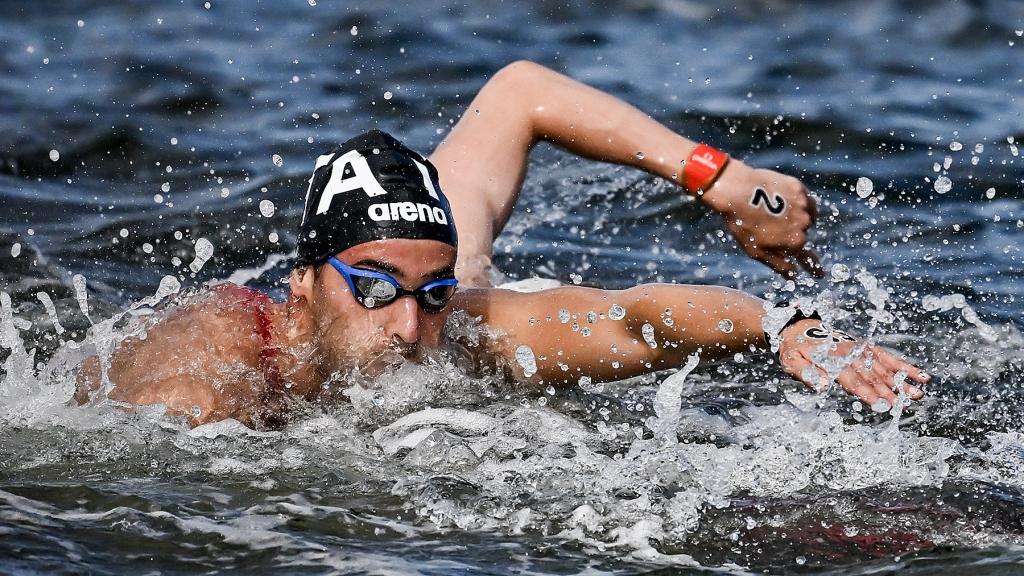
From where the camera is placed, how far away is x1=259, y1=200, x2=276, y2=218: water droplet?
27.1 feet

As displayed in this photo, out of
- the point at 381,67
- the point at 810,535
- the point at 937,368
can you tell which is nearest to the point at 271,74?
the point at 381,67

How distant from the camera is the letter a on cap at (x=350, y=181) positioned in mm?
5473

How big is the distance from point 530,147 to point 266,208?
2016mm

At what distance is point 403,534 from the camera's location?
4.66 metres

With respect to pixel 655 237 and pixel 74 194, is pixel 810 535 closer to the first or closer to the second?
pixel 655 237

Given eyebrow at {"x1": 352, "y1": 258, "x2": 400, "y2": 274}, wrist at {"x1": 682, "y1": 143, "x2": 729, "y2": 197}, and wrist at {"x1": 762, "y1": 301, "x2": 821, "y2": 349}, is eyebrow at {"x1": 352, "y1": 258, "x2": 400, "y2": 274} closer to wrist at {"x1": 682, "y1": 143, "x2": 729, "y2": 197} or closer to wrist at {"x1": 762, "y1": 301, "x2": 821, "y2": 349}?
wrist at {"x1": 762, "y1": 301, "x2": 821, "y2": 349}

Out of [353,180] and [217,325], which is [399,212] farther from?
[217,325]

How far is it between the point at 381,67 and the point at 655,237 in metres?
3.86

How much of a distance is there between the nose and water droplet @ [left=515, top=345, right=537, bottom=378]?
0.61 meters

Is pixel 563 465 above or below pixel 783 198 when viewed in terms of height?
below

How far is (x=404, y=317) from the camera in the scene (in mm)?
5273

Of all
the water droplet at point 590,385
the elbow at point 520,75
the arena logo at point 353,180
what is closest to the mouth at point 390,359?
the arena logo at point 353,180

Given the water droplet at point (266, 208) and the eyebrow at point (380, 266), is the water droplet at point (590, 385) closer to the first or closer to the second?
the eyebrow at point (380, 266)

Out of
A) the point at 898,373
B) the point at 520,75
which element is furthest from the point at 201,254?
the point at 898,373
